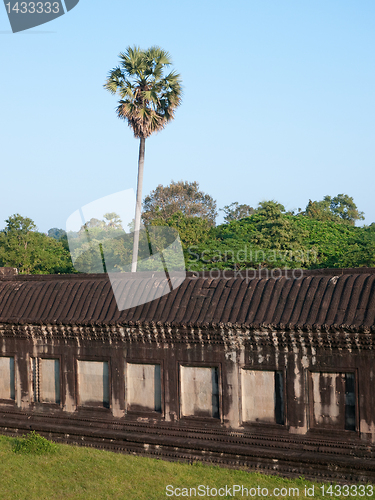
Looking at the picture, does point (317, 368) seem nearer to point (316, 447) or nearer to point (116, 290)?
point (316, 447)

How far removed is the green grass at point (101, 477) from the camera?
36.8ft

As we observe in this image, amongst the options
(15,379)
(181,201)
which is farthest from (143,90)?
(181,201)

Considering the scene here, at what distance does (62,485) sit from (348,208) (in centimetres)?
8193

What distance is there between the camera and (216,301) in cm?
1335

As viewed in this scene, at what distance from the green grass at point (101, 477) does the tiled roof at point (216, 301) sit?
3.26m

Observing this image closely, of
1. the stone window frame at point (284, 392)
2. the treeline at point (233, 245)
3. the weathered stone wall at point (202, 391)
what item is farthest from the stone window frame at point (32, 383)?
the treeline at point (233, 245)

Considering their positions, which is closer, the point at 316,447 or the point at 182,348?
the point at 316,447

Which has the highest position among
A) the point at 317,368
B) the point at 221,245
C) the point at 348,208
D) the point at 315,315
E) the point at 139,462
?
the point at 348,208

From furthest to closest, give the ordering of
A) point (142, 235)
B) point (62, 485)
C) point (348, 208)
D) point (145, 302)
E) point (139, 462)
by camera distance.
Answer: point (348, 208), point (142, 235), point (145, 302), point (139, 462), point (62, 485)

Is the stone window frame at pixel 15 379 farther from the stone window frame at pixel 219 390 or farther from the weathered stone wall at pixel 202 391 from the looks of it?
the stone window frame at pixel 219 390

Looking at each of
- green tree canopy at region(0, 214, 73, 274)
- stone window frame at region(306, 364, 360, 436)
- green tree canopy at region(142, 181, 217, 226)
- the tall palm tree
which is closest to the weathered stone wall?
stone window frame at region(306, 364, 360, 436)

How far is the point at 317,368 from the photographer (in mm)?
12016

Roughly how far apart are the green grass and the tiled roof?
3258mm

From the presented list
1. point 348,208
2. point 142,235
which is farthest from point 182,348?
point 348,208
